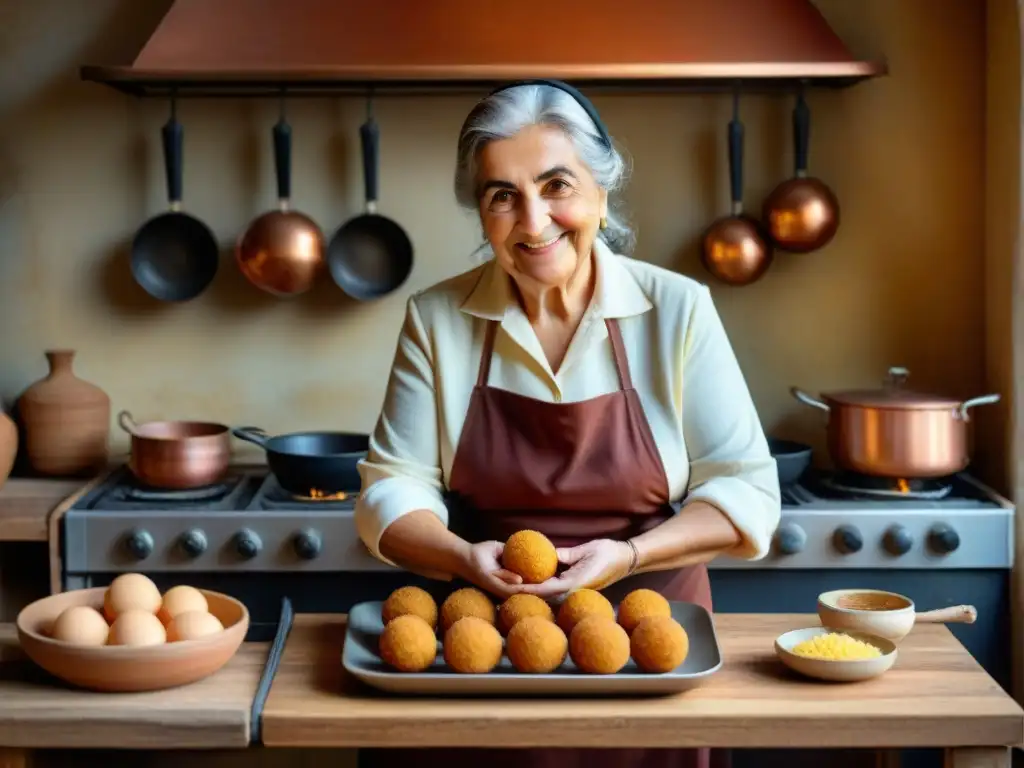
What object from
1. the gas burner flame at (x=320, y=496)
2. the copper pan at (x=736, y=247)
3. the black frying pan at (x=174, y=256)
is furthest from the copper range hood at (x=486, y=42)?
the gas burner flame at (x=320, y=496)

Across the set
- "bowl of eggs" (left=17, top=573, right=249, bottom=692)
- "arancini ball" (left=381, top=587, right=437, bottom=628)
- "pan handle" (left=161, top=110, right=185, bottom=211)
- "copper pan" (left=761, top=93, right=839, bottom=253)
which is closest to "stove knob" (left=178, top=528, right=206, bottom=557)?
"pan handle" (left=161, top=110, right=185, bottom=211)

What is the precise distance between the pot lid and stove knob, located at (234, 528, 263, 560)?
130 centimetres

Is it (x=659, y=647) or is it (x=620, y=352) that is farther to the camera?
(x=620, y=352)

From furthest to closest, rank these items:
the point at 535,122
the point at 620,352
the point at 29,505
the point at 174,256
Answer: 1. the point at 174,256
2. the point at 29,505
3. the point at 620,352
4. the point at 535,122

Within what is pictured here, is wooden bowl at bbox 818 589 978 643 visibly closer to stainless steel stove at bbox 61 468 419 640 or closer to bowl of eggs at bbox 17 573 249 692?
bowl of eggs at bbox 17 573 249 692

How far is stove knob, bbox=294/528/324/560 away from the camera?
270 cm

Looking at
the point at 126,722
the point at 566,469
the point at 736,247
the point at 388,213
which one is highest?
the point at 388,213

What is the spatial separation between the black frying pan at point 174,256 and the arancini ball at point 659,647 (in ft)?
6.32

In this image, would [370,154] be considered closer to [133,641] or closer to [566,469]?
[566,469]

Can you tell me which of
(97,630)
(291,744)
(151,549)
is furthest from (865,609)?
(151,549)

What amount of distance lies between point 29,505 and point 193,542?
39 centimetres

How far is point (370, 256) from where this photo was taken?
3.16 m

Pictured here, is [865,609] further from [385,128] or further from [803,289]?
[385,128]

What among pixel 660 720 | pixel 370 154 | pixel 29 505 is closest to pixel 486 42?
pixel 370 154
